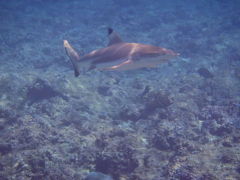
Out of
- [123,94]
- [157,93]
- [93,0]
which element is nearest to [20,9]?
[93,0]

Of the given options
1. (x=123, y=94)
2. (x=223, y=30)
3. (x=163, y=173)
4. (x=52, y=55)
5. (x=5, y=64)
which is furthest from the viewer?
(x=223, y=30)

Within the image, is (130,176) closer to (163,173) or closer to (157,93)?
(163,173)

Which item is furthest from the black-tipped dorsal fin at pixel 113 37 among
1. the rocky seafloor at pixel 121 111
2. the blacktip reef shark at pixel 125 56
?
the rocky seafloor at pixel 121 111

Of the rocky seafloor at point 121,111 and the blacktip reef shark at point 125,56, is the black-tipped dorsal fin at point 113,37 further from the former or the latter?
the rocky seafloor at point 121,111

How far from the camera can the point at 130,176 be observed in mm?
6020

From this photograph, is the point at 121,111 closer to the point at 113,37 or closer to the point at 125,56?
the point at 113,37

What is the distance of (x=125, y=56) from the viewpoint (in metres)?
5.40

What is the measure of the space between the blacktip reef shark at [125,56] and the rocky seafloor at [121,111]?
2.72 metres

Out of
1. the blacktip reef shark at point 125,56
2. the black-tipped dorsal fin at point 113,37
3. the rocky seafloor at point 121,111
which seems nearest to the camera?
the blacktip reef shark at point 125,56

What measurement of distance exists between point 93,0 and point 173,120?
3492 centimetres

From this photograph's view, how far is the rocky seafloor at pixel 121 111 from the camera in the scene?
6.19m

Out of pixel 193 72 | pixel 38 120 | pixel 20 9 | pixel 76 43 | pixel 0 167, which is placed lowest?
pixel 0 167

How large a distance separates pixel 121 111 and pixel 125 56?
16.4ft

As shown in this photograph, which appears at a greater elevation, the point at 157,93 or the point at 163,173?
the point at 157,93
